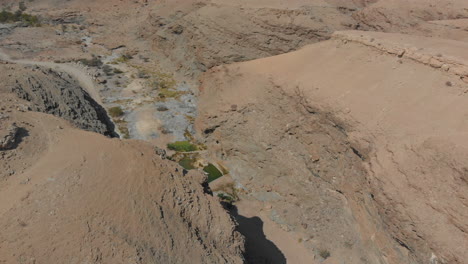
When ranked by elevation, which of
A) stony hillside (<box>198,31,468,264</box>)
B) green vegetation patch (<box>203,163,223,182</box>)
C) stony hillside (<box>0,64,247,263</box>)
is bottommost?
green vegetation patch (<box>203,163,223,182</box>)

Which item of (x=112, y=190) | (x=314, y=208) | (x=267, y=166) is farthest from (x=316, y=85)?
(x=112, y=190)

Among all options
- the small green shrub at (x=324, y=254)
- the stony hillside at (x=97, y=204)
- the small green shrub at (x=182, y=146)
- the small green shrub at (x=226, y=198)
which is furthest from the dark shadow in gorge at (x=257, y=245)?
the small green shrub at (x=182, y=146)

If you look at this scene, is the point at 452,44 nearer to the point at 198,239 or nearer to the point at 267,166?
the point at 267,166

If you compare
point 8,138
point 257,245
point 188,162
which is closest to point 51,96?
point 8,138

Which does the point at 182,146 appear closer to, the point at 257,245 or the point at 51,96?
the point at 51,96

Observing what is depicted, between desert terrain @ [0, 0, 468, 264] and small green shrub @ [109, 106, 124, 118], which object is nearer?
desert terrain @ [0, 0, 468, 264]

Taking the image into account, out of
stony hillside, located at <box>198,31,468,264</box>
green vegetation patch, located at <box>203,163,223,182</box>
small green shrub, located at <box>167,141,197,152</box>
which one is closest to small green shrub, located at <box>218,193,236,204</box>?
stony hillside, located at <box>198,31,468,264</box>

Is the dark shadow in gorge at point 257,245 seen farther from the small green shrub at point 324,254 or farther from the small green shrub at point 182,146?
the small green shrub at point 182,146

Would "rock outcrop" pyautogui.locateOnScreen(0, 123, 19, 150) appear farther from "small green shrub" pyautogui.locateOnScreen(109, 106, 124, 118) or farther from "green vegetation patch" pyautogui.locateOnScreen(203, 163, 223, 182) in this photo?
"small green shrub" pyautogui.locateOnScreen(109, 106, 124, 118)
